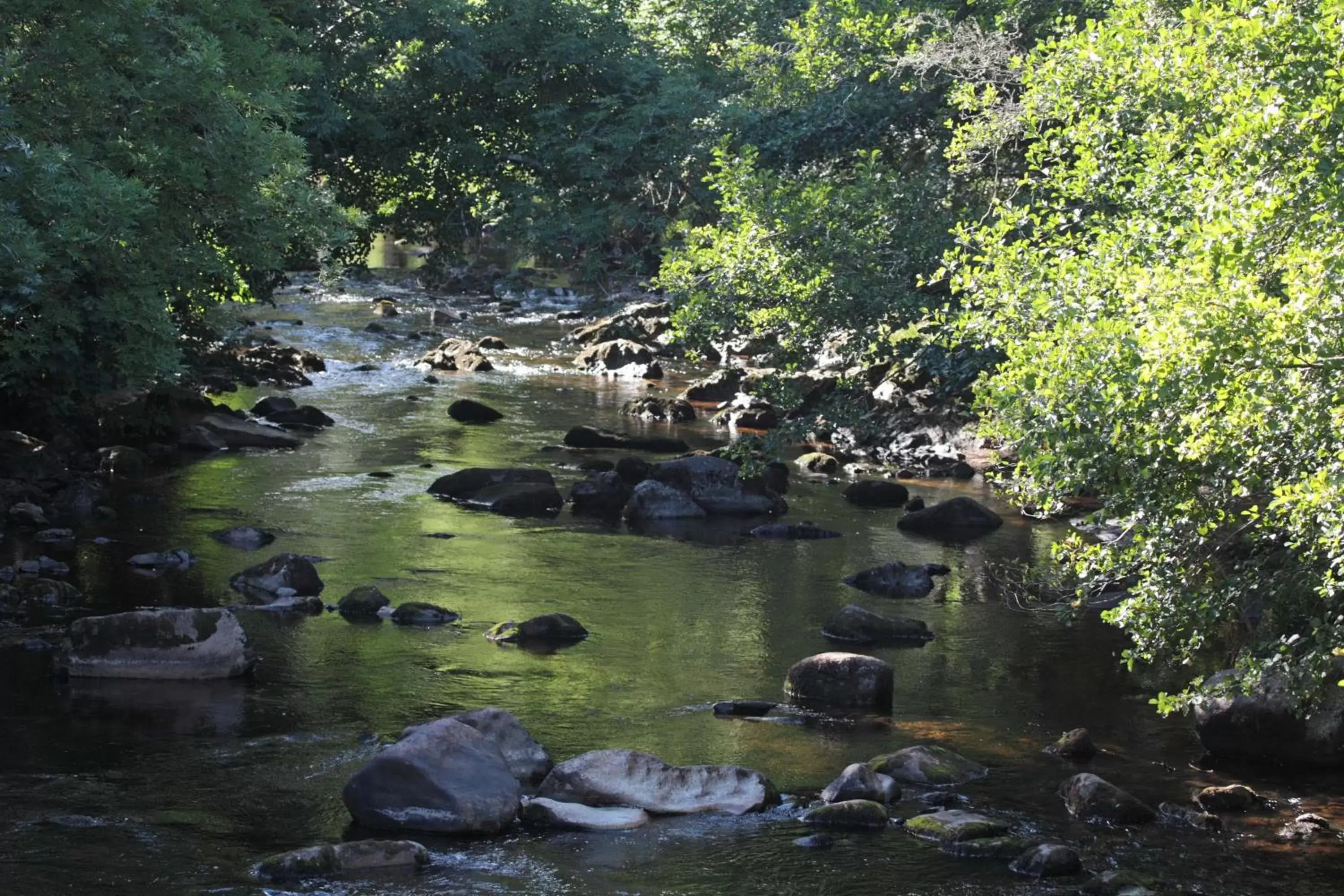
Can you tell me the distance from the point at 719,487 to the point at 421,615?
7425 mm

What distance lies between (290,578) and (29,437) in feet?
24.3

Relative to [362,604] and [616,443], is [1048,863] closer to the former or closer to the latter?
[362,604]

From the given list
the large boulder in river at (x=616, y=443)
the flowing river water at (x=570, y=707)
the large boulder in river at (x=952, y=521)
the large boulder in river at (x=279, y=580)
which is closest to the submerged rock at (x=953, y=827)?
the flowing river water at (x=570, y=707)

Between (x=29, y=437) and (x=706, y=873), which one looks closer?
(x=706, y=873)

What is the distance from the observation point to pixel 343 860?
8945 millimetres

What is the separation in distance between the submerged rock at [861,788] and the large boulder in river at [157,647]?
204 inches

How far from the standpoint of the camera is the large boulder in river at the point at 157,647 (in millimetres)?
12562

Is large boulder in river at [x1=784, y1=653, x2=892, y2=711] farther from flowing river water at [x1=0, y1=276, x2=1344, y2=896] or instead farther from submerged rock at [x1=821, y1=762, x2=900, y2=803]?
submerged rock at [x1=821, y1=762, x2=900, y2=803]

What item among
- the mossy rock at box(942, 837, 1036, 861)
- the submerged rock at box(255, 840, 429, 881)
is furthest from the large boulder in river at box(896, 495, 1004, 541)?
the submerged rock at box(255, 840, 429, 881)

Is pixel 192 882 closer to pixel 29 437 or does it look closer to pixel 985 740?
pixel 985 740

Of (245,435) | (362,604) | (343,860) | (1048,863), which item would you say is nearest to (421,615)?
(362,604)

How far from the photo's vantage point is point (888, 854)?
9.62 m

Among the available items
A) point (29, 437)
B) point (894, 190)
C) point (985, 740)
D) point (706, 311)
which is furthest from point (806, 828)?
point (29, 437)

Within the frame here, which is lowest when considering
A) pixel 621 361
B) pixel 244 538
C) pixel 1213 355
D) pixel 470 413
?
pixel 244 538
